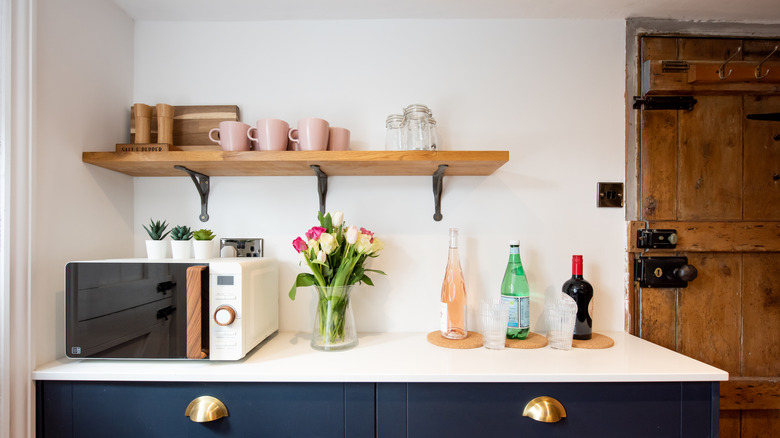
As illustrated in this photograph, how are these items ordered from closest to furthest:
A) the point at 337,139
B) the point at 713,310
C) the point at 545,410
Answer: the point at 545,410 < the point at 337,139 < the point at 713,310

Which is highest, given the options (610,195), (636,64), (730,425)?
(636,64)

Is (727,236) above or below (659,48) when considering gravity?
below

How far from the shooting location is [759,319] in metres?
1.36

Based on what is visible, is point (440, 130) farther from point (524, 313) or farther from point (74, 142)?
point (74, 142)

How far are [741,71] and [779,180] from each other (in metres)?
0.45

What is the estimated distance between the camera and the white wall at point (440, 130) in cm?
140

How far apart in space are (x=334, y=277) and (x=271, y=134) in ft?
1.70

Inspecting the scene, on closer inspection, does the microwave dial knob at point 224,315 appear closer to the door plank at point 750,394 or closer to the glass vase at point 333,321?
the glass vase at point 333,321

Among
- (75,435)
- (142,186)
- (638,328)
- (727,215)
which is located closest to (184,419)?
(75,435)

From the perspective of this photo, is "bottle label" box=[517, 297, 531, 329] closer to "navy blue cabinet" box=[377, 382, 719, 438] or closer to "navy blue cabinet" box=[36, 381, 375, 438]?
"navy blue cabinet" box=[377, 382, 719, 438]

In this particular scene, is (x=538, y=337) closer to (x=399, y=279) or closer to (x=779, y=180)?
(x=399, y=279)

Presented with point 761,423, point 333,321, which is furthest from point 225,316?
point 761,423

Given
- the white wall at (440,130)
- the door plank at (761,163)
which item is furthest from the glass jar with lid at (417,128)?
the door plank at (761,163)

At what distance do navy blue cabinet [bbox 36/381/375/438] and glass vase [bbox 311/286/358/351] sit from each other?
21 centimetres
